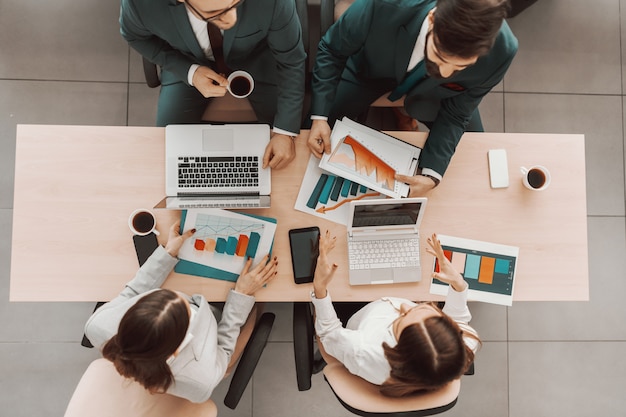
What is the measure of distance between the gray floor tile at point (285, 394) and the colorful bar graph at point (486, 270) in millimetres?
1095

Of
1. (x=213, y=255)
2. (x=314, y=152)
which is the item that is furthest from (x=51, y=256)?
(x=314, y=152)

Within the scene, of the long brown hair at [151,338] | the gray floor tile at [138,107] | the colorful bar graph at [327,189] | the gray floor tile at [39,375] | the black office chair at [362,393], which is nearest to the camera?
the long brown hair at [151,338]

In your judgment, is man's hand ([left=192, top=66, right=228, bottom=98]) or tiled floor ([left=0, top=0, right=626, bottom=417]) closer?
man's hand ([left=192, top=66, right=228, bottom=98])

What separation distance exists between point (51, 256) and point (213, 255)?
57 centimetres

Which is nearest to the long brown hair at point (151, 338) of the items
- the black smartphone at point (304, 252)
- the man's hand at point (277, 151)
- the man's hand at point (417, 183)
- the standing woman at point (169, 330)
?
the standing woman at point (169, 330)

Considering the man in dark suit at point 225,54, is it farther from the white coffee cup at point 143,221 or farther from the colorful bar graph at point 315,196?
the white coffee cup at point 143,221

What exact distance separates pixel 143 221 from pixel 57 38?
1445 mm

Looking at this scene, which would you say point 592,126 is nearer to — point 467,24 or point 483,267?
point 483,267

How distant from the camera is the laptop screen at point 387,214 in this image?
152 centimetres

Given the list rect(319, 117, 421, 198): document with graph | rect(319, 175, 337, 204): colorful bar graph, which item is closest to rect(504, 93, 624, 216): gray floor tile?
rect(319, 117, 421, 198): document with graph

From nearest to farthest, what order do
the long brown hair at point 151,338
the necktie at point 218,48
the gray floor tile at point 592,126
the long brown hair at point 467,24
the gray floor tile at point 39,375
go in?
the long brown hair at point 467,24
the long brown hair at point 151,338
the necktie at point 218,48
the gray floor tile at point 39,375
the gray floor tile at point 592,126

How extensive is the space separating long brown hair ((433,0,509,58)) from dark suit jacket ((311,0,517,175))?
0.83ft

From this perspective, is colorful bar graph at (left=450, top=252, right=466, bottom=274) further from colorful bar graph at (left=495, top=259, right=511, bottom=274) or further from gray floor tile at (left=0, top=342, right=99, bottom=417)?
gray floor tile at (left=0, top=342, right=99, bottom=417)

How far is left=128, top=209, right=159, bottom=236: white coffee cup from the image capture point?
1.56 metres
